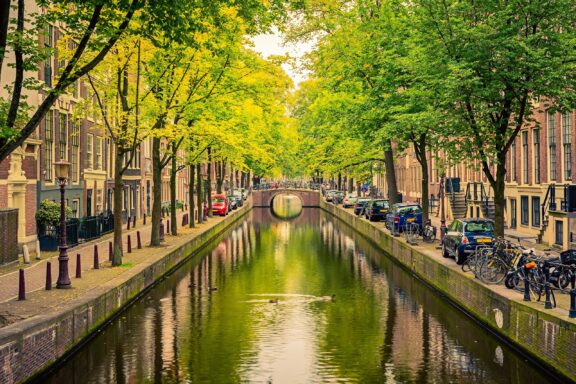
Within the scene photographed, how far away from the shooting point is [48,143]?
109 feet

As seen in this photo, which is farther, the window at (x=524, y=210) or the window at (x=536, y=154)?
the window at (x=524, y=210)

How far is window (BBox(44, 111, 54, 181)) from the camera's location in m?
32.8

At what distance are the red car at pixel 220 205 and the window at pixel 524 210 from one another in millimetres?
31241

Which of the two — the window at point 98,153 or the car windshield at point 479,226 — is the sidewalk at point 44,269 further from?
the car windshield at point 479,226

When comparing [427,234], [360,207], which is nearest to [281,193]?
[360,207]

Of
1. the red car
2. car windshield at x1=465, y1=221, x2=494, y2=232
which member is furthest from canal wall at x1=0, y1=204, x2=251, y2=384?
the red car

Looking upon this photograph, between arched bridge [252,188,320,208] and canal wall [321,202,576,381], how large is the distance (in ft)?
242

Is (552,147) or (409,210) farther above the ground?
(552,147)

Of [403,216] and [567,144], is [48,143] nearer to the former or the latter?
[403,216]

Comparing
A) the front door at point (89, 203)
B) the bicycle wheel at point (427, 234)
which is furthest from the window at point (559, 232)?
the front door at point (89, 203)

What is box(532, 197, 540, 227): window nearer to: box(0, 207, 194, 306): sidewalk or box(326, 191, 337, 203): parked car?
box(0, 207, 194, 306): sidewalk

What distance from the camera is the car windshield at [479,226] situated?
85.8ft

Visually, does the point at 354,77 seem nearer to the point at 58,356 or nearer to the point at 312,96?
the point at 312,96

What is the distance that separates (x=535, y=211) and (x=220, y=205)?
3346 centimetres
